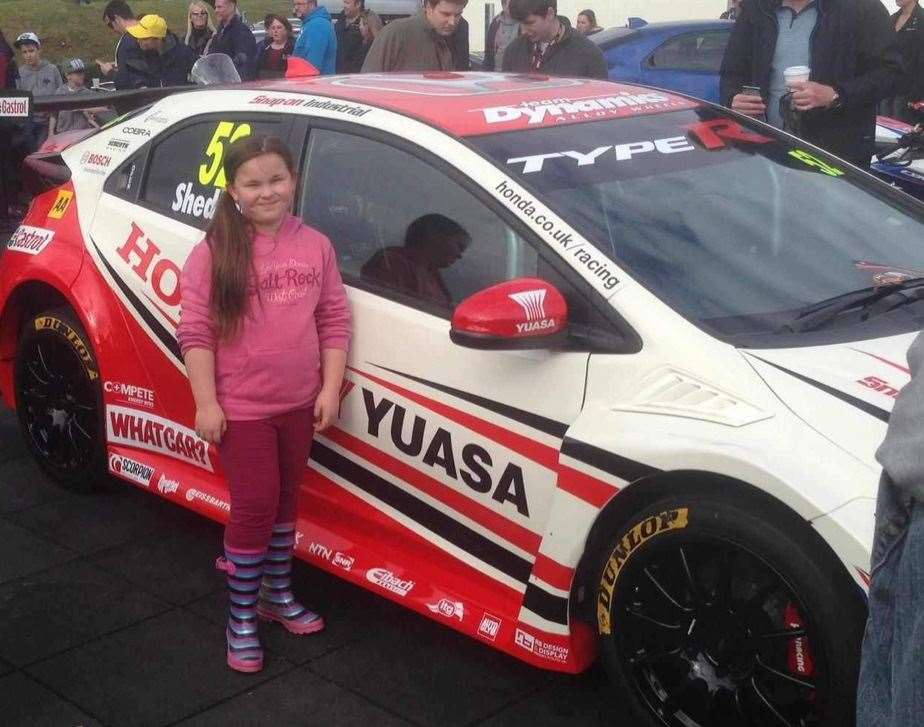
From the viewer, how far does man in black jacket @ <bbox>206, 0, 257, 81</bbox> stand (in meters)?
10.2

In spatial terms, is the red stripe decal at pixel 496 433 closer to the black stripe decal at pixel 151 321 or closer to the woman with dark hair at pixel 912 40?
the black stripe decal at pixel 151 321

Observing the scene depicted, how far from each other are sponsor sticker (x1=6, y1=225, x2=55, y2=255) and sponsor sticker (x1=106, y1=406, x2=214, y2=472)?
0.66 meters

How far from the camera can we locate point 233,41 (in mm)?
10266

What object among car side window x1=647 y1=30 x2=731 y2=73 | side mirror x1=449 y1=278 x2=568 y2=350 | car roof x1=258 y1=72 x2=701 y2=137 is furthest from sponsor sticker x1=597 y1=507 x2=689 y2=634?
car side window x1=647 y1=30 x2=731 y2=73

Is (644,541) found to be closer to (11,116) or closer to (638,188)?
(638,188)

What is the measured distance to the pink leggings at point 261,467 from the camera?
346cm

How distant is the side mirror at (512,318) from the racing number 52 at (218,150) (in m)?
1.36

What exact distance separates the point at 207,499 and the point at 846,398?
2.05 meters

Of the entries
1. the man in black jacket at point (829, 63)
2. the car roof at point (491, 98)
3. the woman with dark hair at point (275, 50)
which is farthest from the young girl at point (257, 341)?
the woman with dark hair at point (275, 50)

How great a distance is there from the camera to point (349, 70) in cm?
1026

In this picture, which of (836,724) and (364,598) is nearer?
(836,724)

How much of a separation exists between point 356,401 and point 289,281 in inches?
14.9

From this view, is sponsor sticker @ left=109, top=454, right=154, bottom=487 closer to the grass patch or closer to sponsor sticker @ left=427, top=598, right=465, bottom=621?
sponsor sticker @ left=427, top=598, right=465, bottom=621

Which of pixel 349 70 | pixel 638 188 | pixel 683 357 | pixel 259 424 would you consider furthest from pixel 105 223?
pixel 349 70
